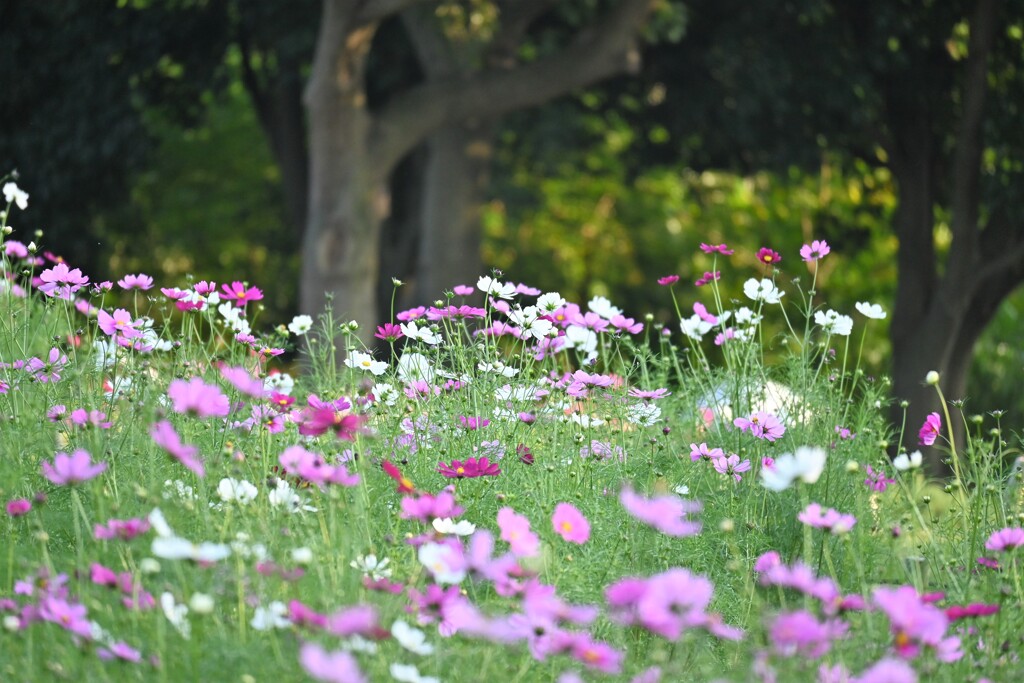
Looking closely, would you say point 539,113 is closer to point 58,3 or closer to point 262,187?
point 58,3

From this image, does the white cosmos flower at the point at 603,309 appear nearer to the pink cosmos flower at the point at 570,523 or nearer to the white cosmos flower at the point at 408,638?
the pink cosmos flower at the point at 570,523

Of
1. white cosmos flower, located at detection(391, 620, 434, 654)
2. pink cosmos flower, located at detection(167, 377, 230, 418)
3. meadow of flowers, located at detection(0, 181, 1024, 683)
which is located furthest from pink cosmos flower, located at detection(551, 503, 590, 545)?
pink cosmos flower, located at detection(167, 377, 230, 418)

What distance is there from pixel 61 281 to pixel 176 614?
1.59 metres

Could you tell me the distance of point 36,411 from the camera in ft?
11.8

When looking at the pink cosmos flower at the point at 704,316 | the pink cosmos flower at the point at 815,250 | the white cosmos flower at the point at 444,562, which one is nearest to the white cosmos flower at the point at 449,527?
the white cosmos flower at the point at 444,562

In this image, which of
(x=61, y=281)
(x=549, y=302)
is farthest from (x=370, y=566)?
(x=61, y=281)

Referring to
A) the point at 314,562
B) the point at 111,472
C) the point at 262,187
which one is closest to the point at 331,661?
the point at 314,562

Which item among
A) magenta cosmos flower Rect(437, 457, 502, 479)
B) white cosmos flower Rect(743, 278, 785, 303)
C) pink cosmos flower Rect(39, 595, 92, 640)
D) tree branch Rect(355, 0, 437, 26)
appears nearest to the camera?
pink cosmos flower Rect(39, 595, 92, 640)

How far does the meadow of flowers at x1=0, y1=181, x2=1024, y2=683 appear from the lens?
223cm

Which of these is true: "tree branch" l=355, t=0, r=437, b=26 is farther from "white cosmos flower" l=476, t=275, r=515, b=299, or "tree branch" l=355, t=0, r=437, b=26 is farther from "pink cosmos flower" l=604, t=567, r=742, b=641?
"pink cosmos flower" l=604, t=567, r=742, b=641

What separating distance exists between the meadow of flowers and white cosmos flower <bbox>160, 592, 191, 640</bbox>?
0.5 inches

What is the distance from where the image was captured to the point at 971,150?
9.00 meters

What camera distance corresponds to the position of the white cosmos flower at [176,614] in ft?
7.36

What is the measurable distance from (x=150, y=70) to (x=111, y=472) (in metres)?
9.03
